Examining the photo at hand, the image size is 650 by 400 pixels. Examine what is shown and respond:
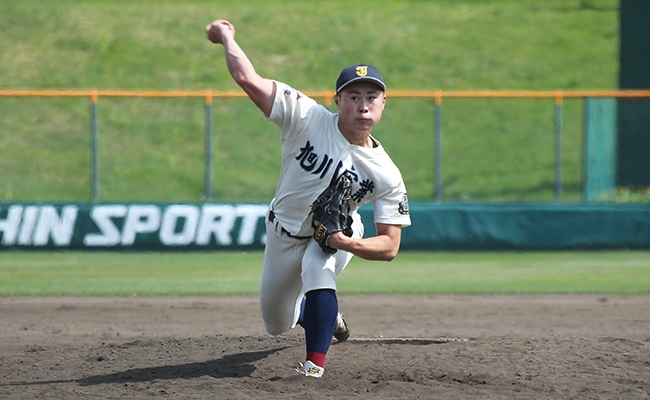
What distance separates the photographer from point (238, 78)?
157 inches

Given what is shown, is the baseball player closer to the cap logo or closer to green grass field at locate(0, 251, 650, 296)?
the cap logo

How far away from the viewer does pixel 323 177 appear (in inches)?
169

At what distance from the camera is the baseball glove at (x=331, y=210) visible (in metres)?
4.21

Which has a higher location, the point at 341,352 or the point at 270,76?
the point at 270,76

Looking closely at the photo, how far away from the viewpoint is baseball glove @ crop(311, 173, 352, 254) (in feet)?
13.8

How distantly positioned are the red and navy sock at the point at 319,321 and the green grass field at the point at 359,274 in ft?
13.8

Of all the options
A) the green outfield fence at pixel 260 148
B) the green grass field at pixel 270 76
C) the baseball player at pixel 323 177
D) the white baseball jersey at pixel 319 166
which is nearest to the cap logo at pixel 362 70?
the baseball player at pixel 323 177

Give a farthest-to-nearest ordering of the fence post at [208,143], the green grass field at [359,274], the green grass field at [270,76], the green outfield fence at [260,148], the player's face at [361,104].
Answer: the green grass field at [270,76] < the green outfield fence at [260,148] < the fence post at [208,143] < the green grass field at [359,274] < the player's face at [361,104]

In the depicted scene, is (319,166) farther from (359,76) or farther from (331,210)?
(359,76)

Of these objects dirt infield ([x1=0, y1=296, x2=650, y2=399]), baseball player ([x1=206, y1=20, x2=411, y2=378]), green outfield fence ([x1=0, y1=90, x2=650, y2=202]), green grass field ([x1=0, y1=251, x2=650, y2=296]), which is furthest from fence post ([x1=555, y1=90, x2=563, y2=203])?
baseball player ([x1=206, y1=20, x2=411, y2=378])

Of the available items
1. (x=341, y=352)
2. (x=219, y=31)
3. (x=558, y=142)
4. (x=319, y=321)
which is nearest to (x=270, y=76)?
(x=558, y=142)

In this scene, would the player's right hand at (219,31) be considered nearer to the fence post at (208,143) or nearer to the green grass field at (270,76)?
the fence post at (208,143)

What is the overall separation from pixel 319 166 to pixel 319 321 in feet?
3.01

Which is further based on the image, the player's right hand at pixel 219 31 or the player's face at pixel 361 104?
the player's face at pixel 361 104
